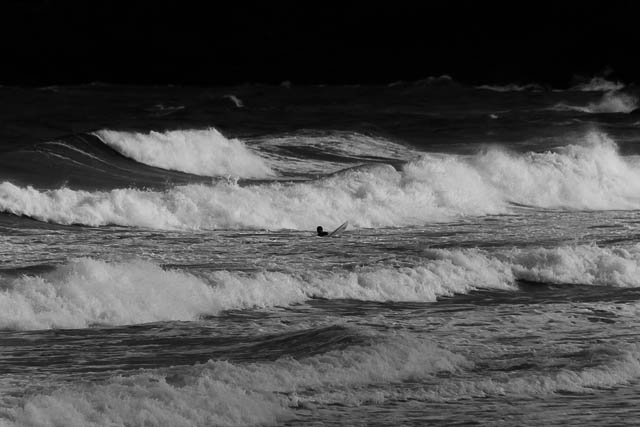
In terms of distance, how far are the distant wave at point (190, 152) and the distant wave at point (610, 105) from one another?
97.6 ft

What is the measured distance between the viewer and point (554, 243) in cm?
2369

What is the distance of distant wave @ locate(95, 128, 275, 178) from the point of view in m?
36.0

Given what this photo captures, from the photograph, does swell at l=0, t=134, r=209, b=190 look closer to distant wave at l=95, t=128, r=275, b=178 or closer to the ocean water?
the ocean water

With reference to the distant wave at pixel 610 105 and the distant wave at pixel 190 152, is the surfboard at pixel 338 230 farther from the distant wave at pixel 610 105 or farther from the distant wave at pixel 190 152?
the distant wave at pixel 610 105

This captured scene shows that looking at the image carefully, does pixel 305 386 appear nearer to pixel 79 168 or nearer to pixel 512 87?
pixel 79 168

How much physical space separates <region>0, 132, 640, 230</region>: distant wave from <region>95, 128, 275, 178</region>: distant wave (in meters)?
5.18

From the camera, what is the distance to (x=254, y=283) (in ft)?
58.6

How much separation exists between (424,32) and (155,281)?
89841 millimetres

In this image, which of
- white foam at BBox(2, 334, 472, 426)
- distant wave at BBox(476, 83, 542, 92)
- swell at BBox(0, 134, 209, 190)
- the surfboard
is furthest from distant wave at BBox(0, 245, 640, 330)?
distant wave at BBox(476, 83, 542, 92)

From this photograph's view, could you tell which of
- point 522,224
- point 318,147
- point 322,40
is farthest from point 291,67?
point 522,224

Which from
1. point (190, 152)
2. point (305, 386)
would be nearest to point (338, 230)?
point (190, 152)

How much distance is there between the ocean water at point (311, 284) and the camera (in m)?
12.1

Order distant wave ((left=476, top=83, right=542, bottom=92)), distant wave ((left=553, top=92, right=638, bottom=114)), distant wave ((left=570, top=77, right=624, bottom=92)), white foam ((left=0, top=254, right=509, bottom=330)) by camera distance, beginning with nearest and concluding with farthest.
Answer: white foam ((left=0, top=254, right=509, bottom=330)), distant wave ((left=553, top=92, right=638, bottom=114)), distant wave ((left=476, top=83, right=542, bottom=92)), distant wave ((left=570, top=77, right=624, bottom=92))

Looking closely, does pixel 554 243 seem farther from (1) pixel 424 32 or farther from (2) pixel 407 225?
(1) pixel 424 32
